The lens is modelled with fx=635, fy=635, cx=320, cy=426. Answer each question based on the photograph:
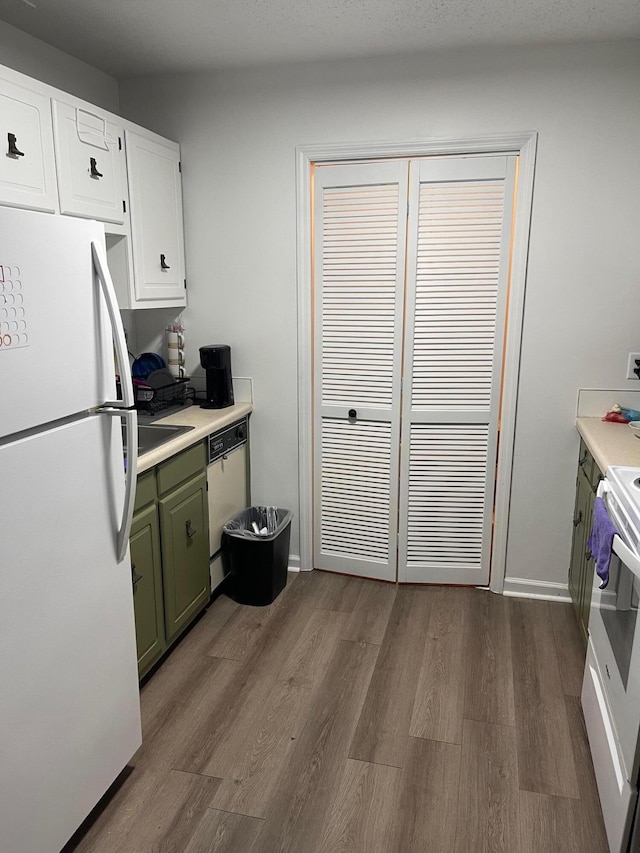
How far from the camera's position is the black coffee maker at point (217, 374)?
3170 millimetres

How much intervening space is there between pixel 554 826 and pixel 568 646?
995 mm

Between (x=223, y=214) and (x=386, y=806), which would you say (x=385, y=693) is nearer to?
(x=386, y=806)

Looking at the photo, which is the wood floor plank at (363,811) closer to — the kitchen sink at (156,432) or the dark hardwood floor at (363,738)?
the dark hardwood floor at (363,738)

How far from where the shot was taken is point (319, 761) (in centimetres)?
210

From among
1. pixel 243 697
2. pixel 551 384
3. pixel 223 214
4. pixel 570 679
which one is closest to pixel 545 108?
pixel 551 384

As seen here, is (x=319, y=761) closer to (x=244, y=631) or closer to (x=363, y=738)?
(x=363, y=738)

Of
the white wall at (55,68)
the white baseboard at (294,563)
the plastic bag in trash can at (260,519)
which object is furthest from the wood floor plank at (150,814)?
the white wall at (55,68)

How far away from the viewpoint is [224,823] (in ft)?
6.07

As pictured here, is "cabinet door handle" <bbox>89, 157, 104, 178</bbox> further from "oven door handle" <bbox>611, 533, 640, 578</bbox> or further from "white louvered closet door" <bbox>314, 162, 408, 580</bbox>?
"oven door handle" <bbox>611, 533, 640, 578</bbox>

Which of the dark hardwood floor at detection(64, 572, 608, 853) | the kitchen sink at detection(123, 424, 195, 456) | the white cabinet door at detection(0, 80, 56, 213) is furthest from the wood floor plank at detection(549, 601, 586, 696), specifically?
the white cabinet door at detection(0, 80, 56, 213)

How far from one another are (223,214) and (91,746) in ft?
8.03

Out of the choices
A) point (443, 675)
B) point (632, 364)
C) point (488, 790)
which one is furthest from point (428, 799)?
point (632, 364)

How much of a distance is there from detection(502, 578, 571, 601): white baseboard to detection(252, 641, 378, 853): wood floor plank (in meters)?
0.90

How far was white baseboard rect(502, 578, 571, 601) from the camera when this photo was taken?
10.3 ft
